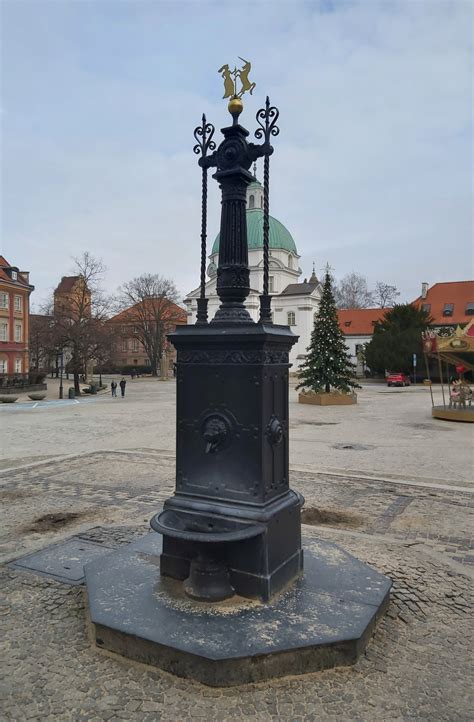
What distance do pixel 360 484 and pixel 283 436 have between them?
5.43 metres

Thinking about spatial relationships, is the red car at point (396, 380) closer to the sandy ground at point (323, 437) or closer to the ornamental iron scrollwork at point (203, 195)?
the sandy ground at point (323, 437)

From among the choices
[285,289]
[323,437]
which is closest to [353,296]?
[285,289]

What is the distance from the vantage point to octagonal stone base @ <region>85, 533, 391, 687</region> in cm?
354

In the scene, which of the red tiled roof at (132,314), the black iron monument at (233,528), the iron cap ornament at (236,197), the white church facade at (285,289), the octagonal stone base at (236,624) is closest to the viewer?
the octagonal stone base at (236,624)

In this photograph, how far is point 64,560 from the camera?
18.8ft

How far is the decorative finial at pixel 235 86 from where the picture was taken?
15.6 feet

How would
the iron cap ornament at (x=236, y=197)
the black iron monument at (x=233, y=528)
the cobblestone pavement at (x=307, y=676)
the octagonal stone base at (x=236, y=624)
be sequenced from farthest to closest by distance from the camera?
the iron cap ornament at (x=236, y=197), the black iron monument at (x=233, y=528), the octagonal stone base at (x=236, y=624), the cobblestone pavement at (x=307, y=676)

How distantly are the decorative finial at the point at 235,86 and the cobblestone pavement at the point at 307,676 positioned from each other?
15.3 ft

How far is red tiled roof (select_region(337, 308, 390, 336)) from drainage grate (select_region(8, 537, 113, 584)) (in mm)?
59114

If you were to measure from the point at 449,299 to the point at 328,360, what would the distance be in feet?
117

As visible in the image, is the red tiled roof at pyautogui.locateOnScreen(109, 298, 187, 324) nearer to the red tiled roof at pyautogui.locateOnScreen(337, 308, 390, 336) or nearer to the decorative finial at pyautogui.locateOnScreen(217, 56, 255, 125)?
the red tiled roof at pyautogui.locateOnScreen(337, 308, 390, 336)

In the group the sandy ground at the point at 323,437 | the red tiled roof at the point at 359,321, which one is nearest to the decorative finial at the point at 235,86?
the sandy ground at the point at 323,437

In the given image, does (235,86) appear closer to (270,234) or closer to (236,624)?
(236,624)

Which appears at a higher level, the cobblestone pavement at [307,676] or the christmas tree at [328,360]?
the christmas tree at [328,360]
